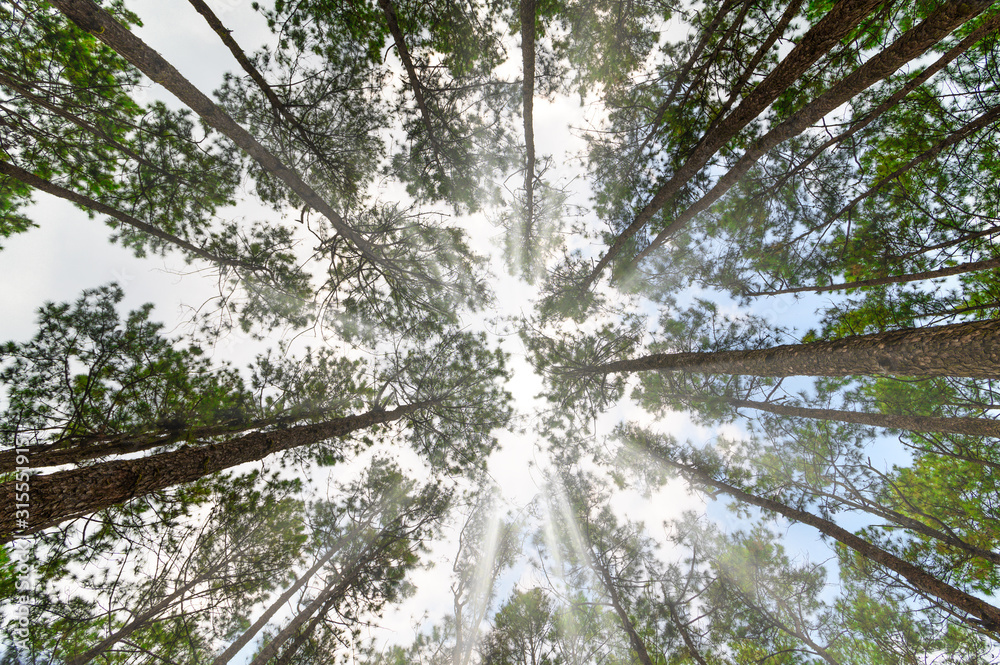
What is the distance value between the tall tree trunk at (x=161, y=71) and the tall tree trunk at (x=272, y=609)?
7.73 metres

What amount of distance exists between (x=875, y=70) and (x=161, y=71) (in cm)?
811

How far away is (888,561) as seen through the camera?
16.0 ft

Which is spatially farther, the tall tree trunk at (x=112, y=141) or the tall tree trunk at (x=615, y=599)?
the tall tree trunk at (x=615, y=599)

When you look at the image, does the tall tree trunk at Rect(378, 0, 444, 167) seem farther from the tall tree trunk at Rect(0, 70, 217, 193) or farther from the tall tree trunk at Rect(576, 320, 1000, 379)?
the tall tree trunk at Rect(576, 320, 1000, 379)

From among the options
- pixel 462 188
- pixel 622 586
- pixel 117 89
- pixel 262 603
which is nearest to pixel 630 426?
pixel 622 586

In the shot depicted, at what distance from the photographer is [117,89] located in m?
4.88

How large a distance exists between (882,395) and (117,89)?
619 inches

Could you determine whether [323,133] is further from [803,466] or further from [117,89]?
[803,466]

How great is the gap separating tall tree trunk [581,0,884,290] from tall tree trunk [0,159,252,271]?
26.2 feet

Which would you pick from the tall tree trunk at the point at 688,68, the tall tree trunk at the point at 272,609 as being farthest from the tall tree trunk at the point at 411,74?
the tall tree trunk at the point at 272,609

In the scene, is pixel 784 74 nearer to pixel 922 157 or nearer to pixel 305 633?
pixel 922 157

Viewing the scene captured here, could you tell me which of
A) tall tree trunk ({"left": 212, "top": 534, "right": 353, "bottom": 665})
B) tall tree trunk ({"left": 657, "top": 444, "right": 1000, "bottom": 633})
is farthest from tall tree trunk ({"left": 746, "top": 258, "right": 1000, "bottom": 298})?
tall tree trunk ({"left": 212, "top": 534, "right": 353, "bottom": 665})

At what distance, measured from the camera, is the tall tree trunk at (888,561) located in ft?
13.5

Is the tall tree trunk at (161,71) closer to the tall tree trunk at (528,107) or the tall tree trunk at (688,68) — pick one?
the tall tree trunk at (528,107)
